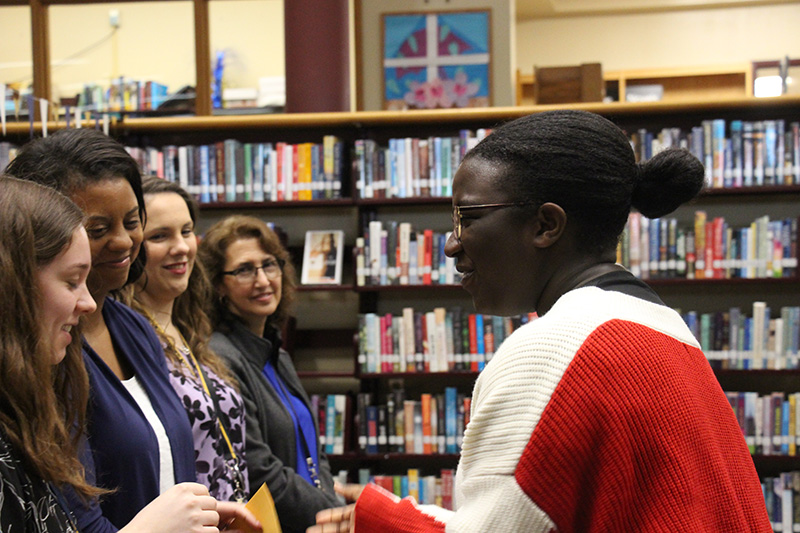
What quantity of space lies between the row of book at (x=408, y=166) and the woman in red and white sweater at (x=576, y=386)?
3.00 m

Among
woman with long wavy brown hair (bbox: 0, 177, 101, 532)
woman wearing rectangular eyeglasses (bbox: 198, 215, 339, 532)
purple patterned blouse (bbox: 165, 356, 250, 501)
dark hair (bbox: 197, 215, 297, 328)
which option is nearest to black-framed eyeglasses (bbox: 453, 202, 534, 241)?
woman with long wavy brown hair (bbox: 0, 177, 101, 532)

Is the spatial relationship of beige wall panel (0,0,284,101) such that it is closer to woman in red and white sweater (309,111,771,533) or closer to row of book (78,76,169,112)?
row of book (78,76,169,112)

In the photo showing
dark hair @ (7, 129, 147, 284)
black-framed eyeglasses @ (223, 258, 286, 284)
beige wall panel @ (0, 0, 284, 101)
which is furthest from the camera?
beige wall panel @ (0, 0, 284, 101)

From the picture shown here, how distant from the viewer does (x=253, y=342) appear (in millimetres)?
2582

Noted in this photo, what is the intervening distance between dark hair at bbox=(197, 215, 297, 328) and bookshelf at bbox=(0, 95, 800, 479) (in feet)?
4.14

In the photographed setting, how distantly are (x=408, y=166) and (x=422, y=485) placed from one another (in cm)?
170

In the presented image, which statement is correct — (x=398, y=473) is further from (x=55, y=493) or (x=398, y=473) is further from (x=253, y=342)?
(x=55, y=493)

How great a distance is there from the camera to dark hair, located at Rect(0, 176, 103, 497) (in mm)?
1109

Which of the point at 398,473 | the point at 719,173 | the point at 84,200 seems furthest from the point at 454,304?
the point at 84,200

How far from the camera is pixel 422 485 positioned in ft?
13.6

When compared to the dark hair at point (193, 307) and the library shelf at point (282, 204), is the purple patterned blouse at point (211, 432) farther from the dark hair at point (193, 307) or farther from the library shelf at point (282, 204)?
the library shelf at point (282, 204)

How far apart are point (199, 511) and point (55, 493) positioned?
22 cm

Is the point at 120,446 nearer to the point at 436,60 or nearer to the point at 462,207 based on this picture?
the point at 462,207

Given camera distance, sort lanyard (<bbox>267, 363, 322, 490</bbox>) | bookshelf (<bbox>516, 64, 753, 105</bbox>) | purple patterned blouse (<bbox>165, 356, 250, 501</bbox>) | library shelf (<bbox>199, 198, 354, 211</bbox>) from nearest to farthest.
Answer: purple patterned blouse (<bbox>165, 356, 250, 501</bbox>) → lanyard (<bbox>267, 363, 322, 490</bbox>) → library shelf (<bbox>199, 198, 354, 211</bbox>) → bookshelf (<bbox>516, 64, 753, 105</bbox>)
